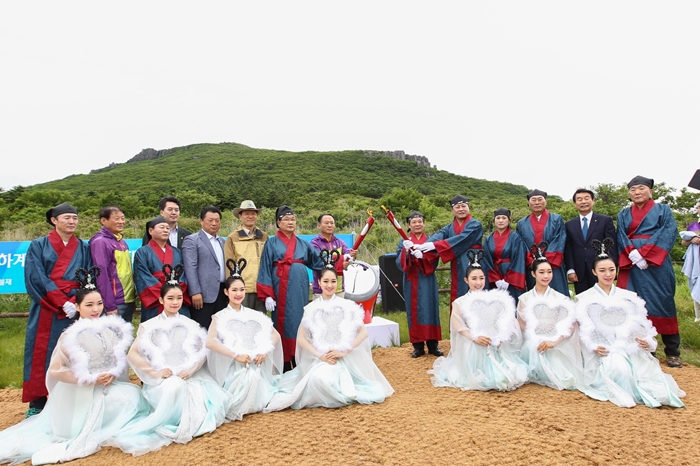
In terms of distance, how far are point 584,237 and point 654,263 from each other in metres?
0.71

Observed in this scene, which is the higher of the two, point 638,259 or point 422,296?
point 638,259

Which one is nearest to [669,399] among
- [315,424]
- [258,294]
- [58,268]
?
[315,424]

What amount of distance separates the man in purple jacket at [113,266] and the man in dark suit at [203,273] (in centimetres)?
57

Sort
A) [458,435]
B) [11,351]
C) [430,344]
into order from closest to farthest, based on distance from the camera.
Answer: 1. [458,435]
2. [430,344]
3. [11,351]

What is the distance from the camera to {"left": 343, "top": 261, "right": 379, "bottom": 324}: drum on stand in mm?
6212

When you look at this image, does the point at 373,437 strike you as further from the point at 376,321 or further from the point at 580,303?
the point at 376,321

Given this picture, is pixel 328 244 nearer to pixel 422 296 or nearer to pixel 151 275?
pixel 422 296

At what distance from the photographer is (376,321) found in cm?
650

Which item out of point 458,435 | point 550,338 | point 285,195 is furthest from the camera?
point 285,195

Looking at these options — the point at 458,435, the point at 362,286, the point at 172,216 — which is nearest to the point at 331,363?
the point at 458,435

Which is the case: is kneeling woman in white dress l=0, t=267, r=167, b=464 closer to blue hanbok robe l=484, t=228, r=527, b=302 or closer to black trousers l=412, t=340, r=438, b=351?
black trousers l=412, t=340, r=438, b=351

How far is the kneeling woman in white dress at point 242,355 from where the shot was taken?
367cm

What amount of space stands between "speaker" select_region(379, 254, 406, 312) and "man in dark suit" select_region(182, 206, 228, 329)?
151 inches

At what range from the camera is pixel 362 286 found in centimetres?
636
